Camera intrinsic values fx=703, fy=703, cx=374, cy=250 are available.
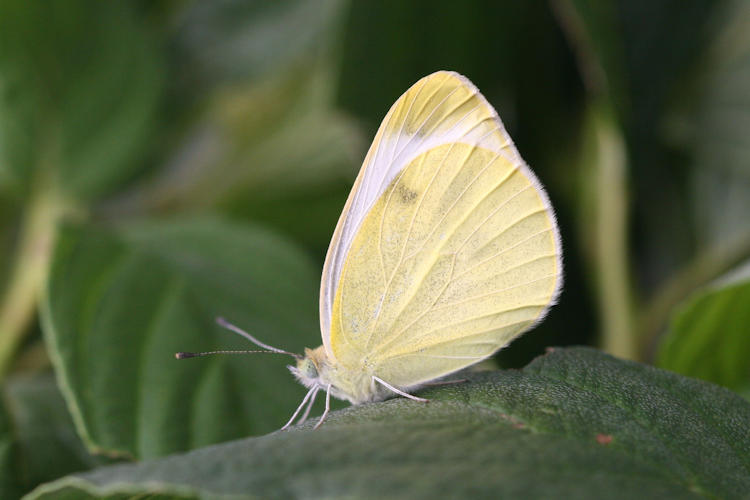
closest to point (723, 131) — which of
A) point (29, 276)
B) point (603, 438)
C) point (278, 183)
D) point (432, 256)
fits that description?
point (432, 256)

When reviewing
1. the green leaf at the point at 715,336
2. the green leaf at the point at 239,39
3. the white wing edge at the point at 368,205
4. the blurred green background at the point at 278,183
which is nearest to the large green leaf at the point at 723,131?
the blurred green background at the point at 278,183

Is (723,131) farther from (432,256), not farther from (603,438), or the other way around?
(603,438)

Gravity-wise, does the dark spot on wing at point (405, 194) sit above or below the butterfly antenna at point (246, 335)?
above

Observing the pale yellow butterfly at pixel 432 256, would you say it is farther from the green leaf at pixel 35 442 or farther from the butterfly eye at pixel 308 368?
the green leaf at pixel 35 442

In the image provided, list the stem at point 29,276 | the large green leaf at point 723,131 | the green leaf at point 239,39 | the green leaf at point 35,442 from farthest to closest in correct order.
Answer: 1. the green leaf at point 239,39
2. the large green leaf at point 723,131
3. the stem at point 29,276
4. the green leaf at point 35,442

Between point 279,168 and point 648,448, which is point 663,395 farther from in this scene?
point 279,168

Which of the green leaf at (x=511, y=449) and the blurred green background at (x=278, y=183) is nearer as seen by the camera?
the green leaf at (x=511, y=449)

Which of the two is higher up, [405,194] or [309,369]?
[405,194]

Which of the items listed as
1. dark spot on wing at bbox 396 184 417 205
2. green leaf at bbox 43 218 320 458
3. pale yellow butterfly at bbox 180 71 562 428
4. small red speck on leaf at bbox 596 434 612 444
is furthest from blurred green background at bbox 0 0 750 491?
small red speck on leaf at bbox 596 434 612 444

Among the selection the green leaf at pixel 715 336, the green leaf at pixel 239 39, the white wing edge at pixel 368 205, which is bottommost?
the green leaf at pixel 715 336
